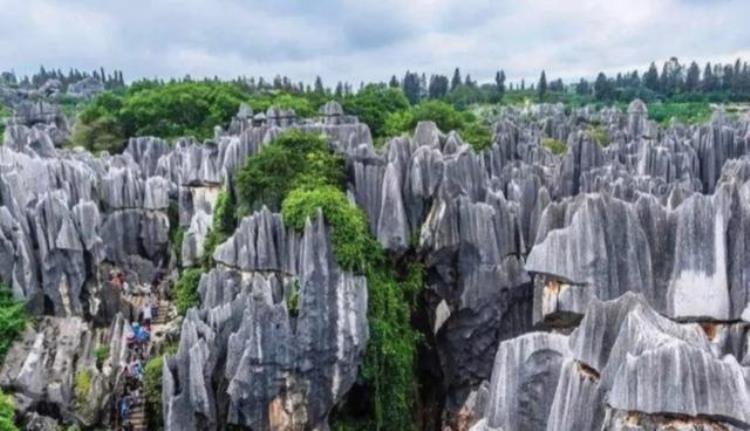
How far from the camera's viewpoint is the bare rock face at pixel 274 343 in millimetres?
16922

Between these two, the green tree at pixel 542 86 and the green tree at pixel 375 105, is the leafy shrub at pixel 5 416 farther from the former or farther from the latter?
the green tree at pixel 542 86

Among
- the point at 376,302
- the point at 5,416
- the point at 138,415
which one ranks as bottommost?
the point at 138,415

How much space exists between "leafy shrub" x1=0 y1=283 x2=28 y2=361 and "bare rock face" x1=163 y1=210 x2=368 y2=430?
6.17 metres

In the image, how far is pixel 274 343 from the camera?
55.6ft

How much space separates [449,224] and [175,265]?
17.1 m

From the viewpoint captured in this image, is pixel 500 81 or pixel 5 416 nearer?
pixel 5 416

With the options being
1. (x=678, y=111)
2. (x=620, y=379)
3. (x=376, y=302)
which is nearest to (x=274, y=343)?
(x=376, y=302)

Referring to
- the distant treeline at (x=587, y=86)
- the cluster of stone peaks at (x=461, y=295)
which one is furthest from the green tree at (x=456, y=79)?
the cluster of stone peaks at (x=461, y=295)

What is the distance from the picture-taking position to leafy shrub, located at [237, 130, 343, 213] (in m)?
20.1

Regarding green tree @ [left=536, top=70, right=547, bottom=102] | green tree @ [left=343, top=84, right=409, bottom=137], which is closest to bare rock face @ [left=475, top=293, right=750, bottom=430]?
green tree @ [left=343, top=84, right=409, bottom=137]

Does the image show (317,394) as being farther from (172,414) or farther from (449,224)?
(449,224)

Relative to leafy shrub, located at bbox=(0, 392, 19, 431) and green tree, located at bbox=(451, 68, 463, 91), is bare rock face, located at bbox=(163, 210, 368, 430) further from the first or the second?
green tree, located at bbox=(451, 68, 463, 91)

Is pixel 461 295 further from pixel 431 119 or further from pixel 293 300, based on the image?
pixel 431 119

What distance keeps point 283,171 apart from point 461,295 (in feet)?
20.3
